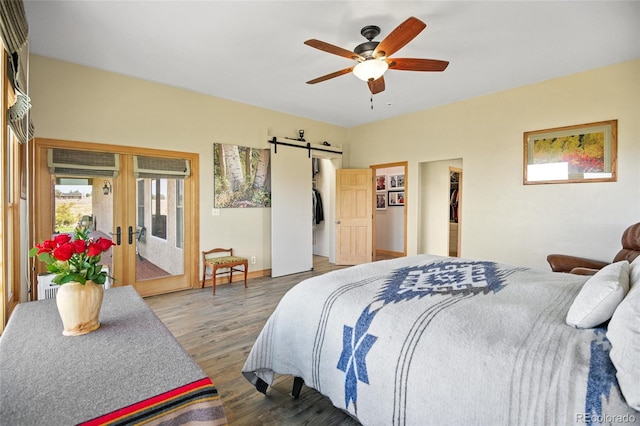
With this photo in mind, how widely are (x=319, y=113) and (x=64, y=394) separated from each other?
Result: 5.16m

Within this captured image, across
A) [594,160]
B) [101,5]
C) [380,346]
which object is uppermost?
[101,5]

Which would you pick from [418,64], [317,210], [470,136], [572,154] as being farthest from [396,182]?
[418,64]

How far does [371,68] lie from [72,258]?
245 centimetres

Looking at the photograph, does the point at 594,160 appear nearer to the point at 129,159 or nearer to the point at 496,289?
the point at 496,289

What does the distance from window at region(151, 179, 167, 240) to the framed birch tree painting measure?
0.69 metres

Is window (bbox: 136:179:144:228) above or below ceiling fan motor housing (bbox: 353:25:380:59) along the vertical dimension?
below

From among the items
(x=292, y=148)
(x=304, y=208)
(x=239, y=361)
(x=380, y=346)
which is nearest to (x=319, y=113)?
(x=292, y=148)

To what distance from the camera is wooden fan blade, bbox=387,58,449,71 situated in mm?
2613

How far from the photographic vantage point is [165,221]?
427 cm

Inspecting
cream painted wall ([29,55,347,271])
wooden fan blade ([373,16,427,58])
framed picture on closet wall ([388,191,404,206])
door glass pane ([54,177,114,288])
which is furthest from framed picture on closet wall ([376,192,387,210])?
door glass pane ([54,177,114,288])

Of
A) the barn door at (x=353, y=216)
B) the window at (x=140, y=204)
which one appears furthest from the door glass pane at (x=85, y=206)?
the barn door at (x=353, y=216)

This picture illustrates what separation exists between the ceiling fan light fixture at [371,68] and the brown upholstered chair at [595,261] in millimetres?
2697

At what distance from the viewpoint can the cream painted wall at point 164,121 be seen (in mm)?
3396

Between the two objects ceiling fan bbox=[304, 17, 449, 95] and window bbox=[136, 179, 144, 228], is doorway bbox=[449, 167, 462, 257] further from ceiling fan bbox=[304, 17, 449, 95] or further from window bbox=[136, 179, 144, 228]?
window bbox=[136, 179, 144, 228]
